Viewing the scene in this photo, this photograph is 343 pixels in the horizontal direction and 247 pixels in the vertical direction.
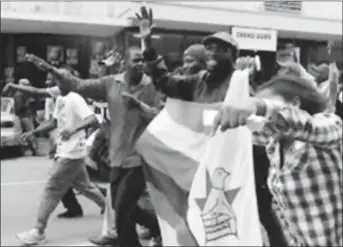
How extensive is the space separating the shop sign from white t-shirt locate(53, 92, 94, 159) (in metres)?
13.7

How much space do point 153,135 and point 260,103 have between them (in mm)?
1771

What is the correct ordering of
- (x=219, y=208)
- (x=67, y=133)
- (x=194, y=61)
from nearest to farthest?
(x=219, y=208) → (x=194, y=61) → (x=67, y=133)

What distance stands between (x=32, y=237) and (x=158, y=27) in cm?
1476

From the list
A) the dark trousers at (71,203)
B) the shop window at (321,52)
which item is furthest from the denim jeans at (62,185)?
the shop window at (321,52)

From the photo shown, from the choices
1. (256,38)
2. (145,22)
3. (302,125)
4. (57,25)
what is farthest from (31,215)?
(256,38)

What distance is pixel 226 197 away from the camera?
336 centimetres

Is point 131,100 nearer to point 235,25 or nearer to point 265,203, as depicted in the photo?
point 265,203

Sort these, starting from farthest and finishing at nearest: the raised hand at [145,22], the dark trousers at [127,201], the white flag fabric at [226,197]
Answer: 1. the dark trousers at [127,201]
2. the raised hand at [145,22]
3. the white flag fabric at [226,197]

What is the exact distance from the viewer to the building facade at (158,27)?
20.2m

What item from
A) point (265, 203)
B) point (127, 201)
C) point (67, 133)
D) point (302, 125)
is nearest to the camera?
point (302, 125)

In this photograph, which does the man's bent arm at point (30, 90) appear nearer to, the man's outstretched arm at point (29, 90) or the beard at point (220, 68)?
the man's outstretched arm at point (29, 90)

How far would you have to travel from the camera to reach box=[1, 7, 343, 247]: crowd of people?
3.13 m

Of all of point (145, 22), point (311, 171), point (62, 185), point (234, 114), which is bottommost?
point (62, 185)

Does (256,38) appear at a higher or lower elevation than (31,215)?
higher
